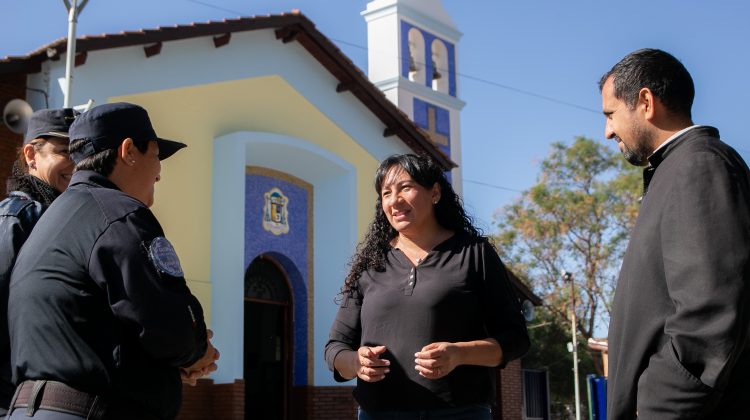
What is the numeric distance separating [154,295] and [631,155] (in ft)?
5.09

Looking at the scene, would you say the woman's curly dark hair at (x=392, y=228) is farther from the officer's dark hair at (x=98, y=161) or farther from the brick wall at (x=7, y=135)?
the brick wall at (x=7, y=135)

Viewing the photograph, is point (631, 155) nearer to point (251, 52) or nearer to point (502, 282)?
point (502, 282)

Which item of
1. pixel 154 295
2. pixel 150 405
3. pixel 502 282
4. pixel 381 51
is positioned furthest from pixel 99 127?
pixel 381 51

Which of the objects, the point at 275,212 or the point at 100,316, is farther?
the point at 275,212

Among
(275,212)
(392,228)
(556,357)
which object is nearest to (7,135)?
(275,212)

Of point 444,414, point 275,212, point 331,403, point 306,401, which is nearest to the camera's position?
point 444,414

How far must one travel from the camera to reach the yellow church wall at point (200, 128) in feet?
37.4

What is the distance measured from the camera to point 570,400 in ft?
126

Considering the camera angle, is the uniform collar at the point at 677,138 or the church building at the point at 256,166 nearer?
the uniform collar at the point at 677,138

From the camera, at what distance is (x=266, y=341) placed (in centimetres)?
1358

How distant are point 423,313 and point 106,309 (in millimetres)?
1325

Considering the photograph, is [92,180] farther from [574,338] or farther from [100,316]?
[574,338]

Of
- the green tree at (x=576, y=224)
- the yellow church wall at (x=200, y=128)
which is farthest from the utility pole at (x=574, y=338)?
the yellow church wall at (x=200, y=128)

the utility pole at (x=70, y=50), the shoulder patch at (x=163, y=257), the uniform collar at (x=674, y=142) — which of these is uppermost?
the utility pole at (x=70, y=50)
